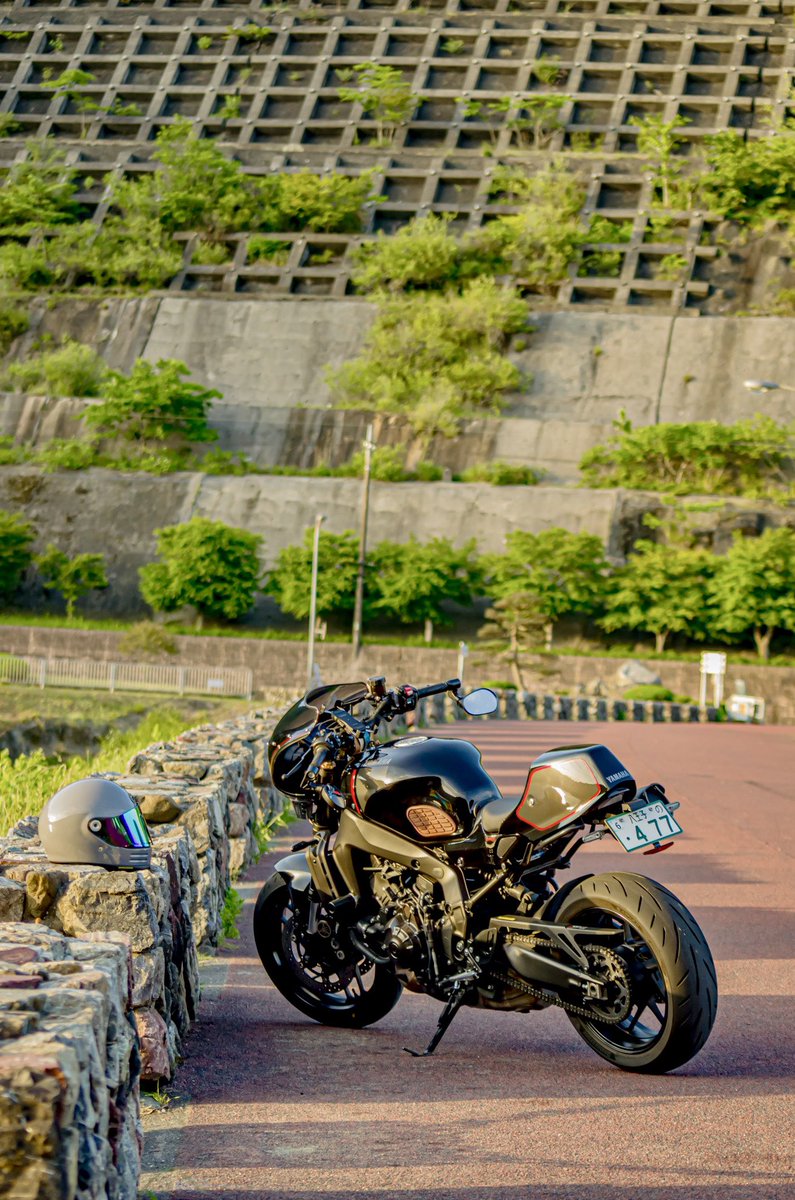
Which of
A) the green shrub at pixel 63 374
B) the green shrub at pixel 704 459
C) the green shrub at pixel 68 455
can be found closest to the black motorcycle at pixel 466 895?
the green shrub at pixel 704 459

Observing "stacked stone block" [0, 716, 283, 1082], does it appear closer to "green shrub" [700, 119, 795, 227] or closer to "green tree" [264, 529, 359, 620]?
"green tree" [264, 529, 359, 620]

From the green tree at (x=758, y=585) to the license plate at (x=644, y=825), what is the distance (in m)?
48.1

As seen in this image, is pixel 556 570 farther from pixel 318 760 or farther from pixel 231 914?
pixel 318 760

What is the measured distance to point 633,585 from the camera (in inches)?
2131

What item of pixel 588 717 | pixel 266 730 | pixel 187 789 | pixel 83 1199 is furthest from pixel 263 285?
pixel 83 1199

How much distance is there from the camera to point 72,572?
194ft

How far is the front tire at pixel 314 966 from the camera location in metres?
6.76

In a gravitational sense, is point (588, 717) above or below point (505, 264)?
below

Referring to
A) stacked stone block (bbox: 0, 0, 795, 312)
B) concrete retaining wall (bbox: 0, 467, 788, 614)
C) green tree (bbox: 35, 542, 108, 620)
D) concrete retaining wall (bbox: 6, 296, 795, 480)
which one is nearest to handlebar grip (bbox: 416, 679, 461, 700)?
concrete retaining wall (bbox: 0, 467, 788, 614)

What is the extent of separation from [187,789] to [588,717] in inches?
1363

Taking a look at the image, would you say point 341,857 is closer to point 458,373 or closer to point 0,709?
point 0,709

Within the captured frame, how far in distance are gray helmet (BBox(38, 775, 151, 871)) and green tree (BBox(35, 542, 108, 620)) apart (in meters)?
54.4

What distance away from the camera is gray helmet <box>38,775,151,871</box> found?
18.1 feet

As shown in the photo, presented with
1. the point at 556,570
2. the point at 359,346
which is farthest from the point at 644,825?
the point at 359,346
